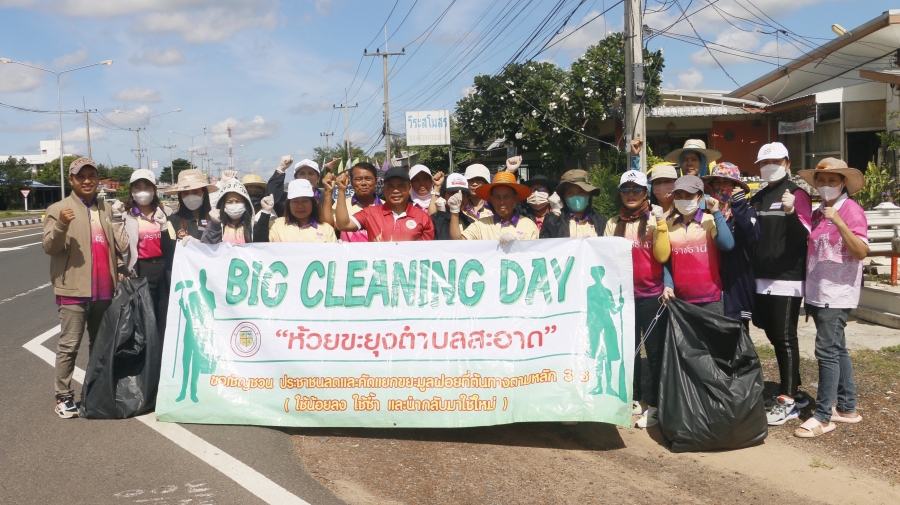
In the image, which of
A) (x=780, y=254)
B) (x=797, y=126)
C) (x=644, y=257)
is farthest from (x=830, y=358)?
(x=797, y=126)

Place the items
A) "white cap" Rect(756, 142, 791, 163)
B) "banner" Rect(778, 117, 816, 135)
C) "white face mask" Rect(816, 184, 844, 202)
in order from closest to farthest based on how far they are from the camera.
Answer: "white face mask" Rect(816, 184, 844, 202)
"white cap" Rect(756, 142, 791, 163)
"banner" Rect(778, 117, 816, 135)

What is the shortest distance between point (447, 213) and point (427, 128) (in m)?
33.8

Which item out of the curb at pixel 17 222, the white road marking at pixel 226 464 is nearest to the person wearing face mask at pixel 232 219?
the white road marking at pixel 226 464

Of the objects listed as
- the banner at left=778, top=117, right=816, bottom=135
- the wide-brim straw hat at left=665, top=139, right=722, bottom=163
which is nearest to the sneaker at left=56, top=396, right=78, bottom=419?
the wide-brim straw hat at left=665, top=139, right=722, bottom=163

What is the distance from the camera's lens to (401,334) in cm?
500

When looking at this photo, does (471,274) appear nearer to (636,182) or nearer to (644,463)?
(636,182)

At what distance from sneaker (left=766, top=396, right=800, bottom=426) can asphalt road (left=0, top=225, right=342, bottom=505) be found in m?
3.13

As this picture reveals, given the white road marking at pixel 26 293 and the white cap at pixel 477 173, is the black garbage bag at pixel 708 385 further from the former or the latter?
the white road marking at pixel 26 293

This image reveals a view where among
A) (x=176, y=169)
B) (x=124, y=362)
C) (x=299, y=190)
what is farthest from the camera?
(x=176, y=169)

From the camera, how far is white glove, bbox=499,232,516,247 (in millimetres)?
5047

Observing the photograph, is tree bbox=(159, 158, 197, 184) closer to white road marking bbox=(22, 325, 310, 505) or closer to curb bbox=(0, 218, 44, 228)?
curb bbox=(0, 218, 44, 228)

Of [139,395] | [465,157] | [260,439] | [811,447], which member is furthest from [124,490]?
[465,157]

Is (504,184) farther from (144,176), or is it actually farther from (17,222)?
(17,222)

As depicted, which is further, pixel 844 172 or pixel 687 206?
pixel 687 206
